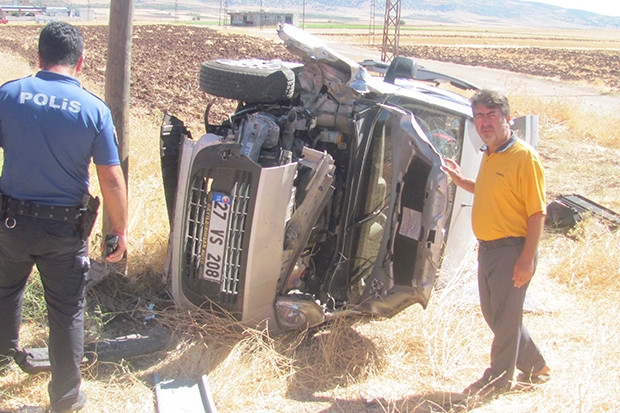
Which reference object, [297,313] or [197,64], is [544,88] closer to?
A: [197,64]

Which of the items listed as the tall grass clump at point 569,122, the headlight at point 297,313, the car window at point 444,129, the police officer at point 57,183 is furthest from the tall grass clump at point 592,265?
the tall grass clump at point 569,122

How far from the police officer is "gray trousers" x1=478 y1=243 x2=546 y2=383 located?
209 cm

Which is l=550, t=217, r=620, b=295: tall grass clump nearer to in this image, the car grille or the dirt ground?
the car grille

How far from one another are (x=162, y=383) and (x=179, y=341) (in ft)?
1.51

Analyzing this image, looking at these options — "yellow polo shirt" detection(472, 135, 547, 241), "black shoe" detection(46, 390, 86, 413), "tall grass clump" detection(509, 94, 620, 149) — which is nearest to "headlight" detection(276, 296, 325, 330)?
"yellow polo shirt" detection(472, 135, 547, 241)

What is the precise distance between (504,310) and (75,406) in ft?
8.06

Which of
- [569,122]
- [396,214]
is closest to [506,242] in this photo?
[396,214]

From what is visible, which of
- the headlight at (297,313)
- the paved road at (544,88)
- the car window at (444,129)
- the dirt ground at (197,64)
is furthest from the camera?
the paved road at (544,88)

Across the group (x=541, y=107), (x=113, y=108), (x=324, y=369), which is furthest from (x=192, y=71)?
(x=324, y=369)

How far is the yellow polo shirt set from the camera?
11.4ft

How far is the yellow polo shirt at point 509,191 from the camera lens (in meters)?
3.47

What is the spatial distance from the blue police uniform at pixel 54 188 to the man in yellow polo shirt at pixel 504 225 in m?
2.07

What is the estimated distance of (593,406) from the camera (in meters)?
3.73

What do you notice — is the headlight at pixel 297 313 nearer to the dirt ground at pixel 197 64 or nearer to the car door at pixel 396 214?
the car door at pixel 396 214
